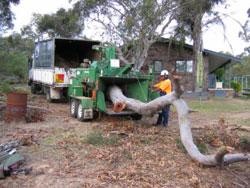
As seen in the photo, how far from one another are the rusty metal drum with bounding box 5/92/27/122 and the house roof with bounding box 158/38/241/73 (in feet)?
58.1

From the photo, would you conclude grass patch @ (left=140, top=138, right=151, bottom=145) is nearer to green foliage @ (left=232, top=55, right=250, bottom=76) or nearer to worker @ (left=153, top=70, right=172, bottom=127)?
worker @ (left=153, top=70, right=172, bottom=127)

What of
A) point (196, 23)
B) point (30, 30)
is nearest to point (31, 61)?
point (196, 23)

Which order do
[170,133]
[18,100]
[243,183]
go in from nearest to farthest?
[243,183] → [170,133] → [18,100]

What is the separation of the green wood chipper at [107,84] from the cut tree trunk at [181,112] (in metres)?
0.33

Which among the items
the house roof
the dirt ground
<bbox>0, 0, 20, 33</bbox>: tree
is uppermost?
<bbox>0, 0, 20, 33</bbox>: tree

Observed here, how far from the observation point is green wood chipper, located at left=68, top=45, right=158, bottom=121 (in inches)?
516

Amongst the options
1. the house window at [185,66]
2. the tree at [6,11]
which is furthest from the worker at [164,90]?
the house window at [185,66]

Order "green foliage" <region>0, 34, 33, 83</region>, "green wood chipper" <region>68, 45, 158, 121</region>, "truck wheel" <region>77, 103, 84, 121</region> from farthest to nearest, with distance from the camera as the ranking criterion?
"green foliage" <region>0, 34, 33, 83</region> < "truck wheel" <region>77, 103, 84, 121</region> < "green wood chipper" <region>68, 45, 158, 121</region>

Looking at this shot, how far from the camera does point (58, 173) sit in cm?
784

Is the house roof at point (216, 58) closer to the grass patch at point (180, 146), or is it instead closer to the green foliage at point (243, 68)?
the grass patch at point (180, 146)

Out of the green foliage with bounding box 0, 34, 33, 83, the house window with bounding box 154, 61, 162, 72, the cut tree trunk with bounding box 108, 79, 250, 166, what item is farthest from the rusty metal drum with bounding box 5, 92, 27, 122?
the green foliage with bounding box 0, 34, 33, 83

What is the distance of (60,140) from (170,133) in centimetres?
301

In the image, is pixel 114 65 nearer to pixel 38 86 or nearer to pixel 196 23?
pixel 38 86

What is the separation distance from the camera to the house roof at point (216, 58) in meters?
31.0
